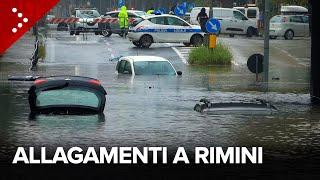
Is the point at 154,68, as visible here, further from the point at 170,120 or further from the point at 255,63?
the point at 170,120

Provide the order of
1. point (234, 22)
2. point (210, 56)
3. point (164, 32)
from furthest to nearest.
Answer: point (234, 22)
point (164, 32)
point (210, 56)

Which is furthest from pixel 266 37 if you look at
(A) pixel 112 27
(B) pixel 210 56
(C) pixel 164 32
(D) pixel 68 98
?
(A) pixel 112 27

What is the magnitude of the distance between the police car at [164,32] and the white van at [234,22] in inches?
381

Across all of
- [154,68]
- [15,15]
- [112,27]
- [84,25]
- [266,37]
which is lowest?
[154,68]

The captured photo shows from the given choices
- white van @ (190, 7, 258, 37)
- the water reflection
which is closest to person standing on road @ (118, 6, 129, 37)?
white van @ (190, 7, 258, 37)

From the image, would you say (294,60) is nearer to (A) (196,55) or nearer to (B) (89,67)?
(A) (196,55)

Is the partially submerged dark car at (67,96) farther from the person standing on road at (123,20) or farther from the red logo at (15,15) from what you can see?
the person standing on road at (123,20)

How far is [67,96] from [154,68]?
12.4 metres

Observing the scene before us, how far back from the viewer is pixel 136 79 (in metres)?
40.5

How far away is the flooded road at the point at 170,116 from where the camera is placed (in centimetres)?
2362

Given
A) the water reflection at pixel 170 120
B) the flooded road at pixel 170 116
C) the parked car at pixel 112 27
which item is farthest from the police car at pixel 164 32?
the water reflection at pixel 170 120

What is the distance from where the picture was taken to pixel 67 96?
91.7ft

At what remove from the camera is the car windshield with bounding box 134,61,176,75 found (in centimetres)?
4019

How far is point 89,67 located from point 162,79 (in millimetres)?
9301
